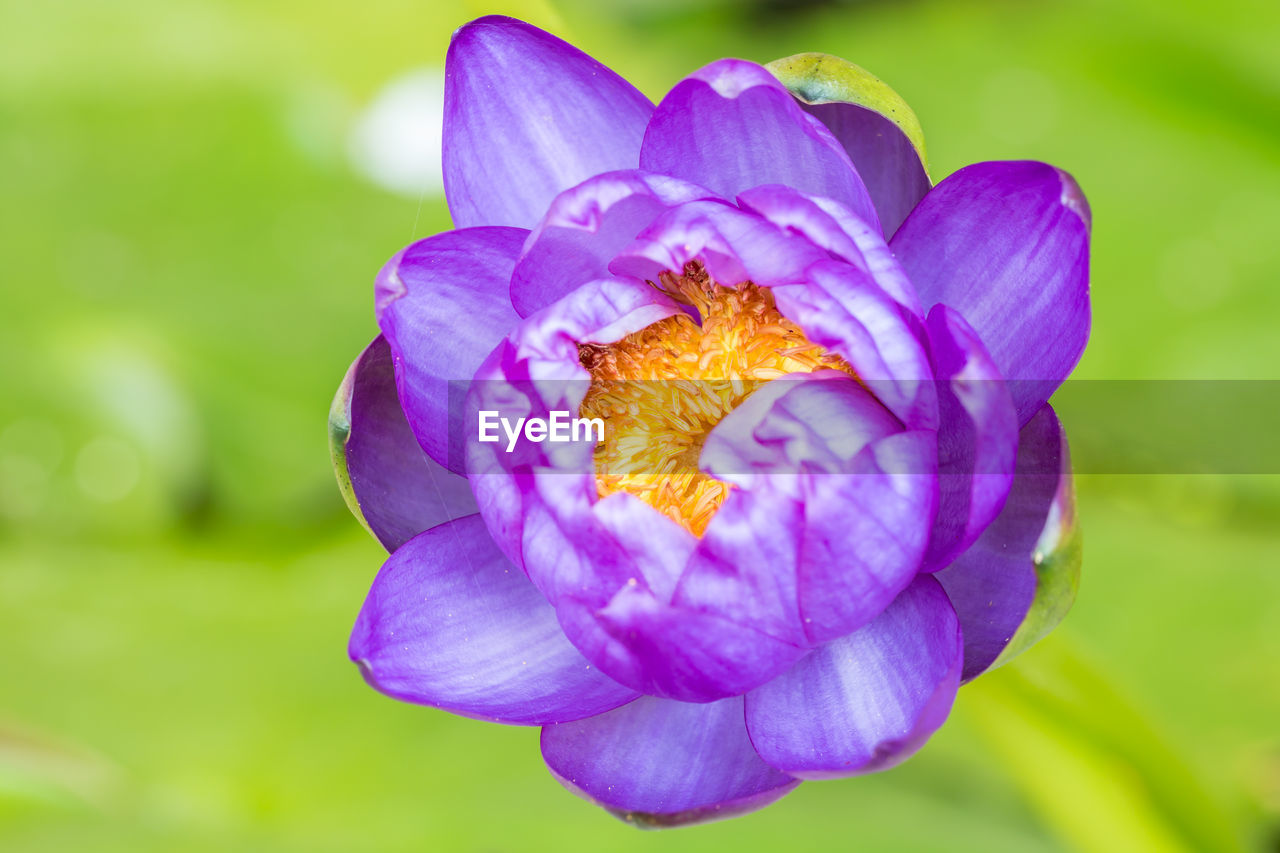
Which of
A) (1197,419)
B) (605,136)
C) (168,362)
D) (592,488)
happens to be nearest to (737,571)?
(592,488)

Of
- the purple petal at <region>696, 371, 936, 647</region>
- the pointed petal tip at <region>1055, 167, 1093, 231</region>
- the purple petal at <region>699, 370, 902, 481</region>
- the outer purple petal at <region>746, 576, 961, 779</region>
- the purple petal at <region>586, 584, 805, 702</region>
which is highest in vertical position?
the pointed petal tip at <region>1055, 167, 1093, 231</region>

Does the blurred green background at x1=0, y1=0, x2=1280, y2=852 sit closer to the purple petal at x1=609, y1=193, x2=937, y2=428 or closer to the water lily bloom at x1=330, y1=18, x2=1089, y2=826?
the water lily bloom at x1=330, y1=18, x2=1089, y2=826

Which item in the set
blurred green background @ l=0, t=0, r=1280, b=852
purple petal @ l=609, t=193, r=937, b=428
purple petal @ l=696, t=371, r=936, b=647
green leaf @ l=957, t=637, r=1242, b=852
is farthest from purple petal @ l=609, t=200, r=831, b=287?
blurred green background @ l=0, t=0, r=1280, b=852

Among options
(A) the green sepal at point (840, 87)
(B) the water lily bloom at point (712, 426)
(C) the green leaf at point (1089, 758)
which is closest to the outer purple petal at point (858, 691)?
(B) the water lily bloom at point (712, 426)

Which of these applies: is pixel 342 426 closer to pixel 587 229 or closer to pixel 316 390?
pixel 587 229

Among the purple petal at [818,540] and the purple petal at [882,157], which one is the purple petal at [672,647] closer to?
the purple petal at [818,540]

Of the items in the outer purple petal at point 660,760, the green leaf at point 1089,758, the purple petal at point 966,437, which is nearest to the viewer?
the purple petal at point 966,437
